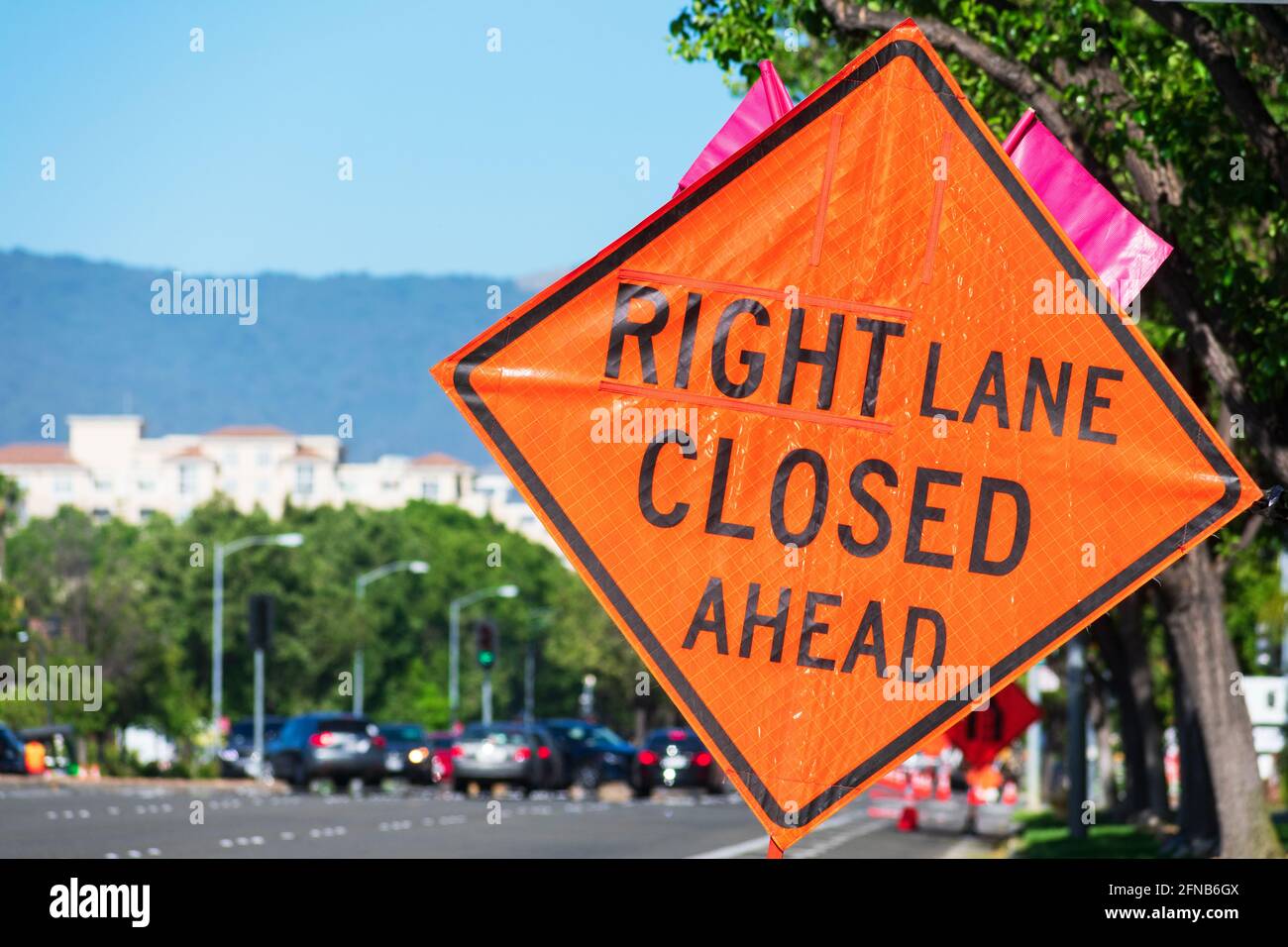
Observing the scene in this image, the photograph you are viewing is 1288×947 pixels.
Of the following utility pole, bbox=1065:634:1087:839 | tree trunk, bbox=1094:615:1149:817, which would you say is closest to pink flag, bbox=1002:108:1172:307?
utility pole, bbox=1065:634:1087:839

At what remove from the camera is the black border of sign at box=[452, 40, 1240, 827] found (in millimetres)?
5945

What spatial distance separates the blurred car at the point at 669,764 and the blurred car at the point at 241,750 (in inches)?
395

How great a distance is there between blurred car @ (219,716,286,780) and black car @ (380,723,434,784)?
13.7 feet

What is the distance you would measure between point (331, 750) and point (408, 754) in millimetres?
4005

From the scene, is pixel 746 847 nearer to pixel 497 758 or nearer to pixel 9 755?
pixel 497 758

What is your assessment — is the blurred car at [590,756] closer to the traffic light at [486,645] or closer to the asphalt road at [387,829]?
the traffic light at [486,645]

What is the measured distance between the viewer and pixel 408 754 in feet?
148

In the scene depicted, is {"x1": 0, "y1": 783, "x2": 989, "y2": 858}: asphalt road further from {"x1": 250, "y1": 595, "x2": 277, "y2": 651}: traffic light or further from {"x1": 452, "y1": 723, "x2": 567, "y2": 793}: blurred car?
{"x1": 250, "y1": 595, "x2": 277, "y2": 651}: traffic light

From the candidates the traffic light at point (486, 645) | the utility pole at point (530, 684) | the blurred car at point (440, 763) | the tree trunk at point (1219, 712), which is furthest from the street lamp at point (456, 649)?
the tree trunk at point (1219, 712)

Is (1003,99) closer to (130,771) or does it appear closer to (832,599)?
(832,599)

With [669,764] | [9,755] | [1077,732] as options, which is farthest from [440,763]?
[1077,732]

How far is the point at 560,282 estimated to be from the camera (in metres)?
6.03

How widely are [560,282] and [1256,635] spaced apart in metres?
41.9

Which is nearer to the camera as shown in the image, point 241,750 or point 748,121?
point 748,121
